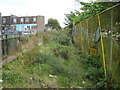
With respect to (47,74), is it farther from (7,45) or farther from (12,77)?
(7,45)

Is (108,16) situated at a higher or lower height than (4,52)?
higher

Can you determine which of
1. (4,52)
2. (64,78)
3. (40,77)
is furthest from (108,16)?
(4,52)

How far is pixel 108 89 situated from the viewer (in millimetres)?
3715

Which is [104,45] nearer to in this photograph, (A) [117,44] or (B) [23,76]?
(A) [117,44]

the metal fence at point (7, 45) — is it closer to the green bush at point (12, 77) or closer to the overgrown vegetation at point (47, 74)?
the overgrown vegetation at point (47, 74)

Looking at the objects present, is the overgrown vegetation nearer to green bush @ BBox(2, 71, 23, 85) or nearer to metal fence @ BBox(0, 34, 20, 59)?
green bush @ BBox(2, 71, 23, 85)

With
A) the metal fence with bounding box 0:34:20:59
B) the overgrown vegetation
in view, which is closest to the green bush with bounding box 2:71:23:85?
the overgrown vegetation

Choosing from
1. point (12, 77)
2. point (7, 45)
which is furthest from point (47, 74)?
point (7, 45)

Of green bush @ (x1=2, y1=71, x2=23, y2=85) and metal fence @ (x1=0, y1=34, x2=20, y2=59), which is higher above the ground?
metal fence @ (x1=0, y1=34, x2=20, y2=59)

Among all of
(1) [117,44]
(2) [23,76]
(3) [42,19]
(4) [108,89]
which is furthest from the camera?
(3) [42,19]

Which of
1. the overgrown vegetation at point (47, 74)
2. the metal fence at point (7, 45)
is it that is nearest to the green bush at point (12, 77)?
the overgrown vegetation at point (47, 74)

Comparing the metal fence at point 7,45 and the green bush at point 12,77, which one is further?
the metal fence at point 7,45

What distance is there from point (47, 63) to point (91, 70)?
1.80 meters

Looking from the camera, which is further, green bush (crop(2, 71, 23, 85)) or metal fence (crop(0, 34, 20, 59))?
metal fence (crop(0, 34, 20, 59))
